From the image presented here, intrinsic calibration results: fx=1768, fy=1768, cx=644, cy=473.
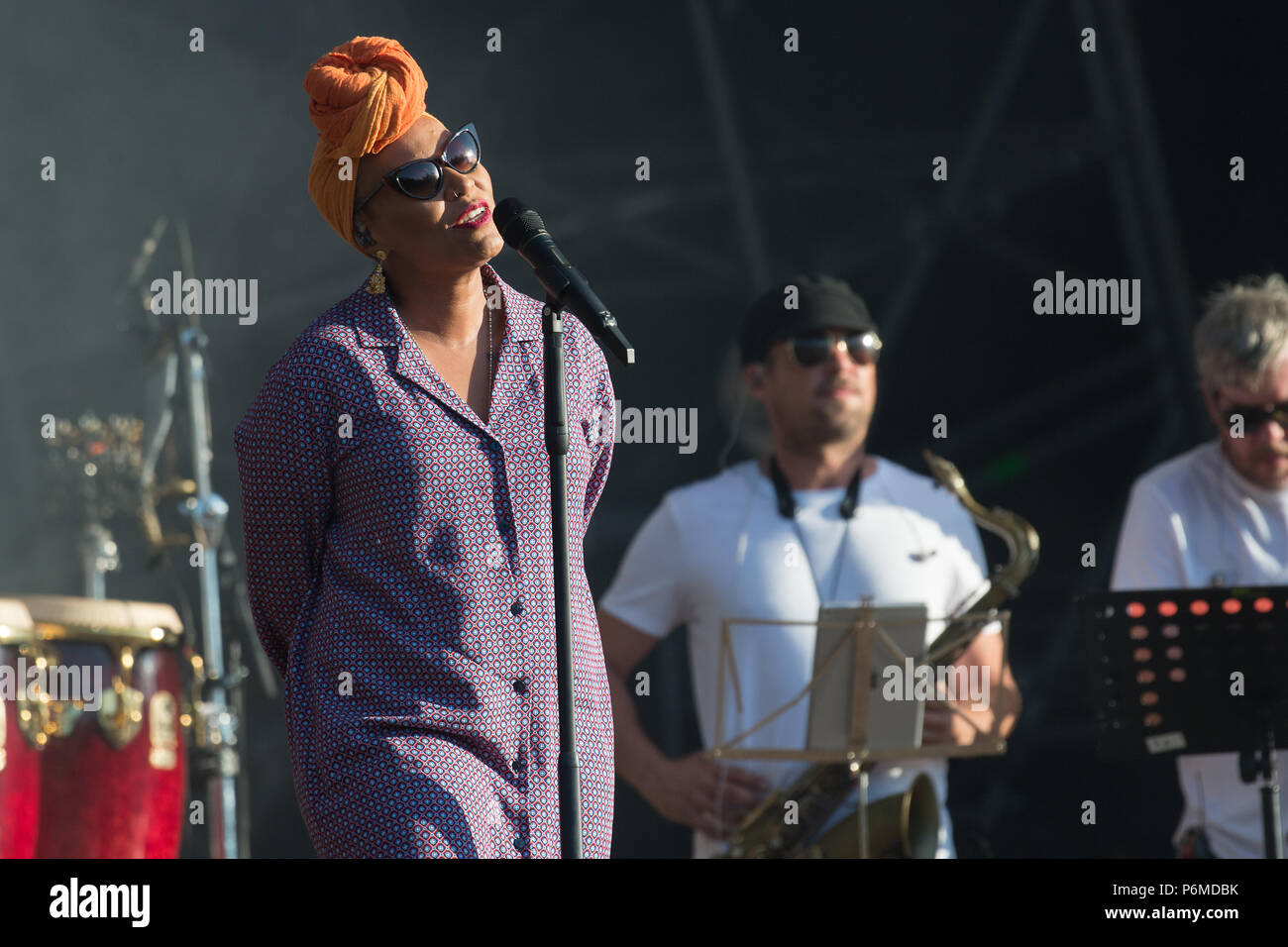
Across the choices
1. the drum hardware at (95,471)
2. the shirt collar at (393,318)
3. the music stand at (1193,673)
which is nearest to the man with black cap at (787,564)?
the music stand at (1193,673)

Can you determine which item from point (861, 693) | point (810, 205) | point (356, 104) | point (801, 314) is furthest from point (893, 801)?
point (356, 104)

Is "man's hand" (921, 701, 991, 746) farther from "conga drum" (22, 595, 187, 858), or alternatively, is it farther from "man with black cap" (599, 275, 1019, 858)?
"conga drum" (22, 595, 187, 858)

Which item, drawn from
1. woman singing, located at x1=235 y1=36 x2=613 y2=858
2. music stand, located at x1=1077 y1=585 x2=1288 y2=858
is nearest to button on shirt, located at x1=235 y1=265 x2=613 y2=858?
woman singing, located at x1=235 y1=36 x2=613 y2=858

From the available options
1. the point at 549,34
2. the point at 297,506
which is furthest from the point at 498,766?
the point at 549,34

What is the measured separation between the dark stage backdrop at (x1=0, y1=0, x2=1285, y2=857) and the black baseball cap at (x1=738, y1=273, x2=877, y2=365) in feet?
2.39

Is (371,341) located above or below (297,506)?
above

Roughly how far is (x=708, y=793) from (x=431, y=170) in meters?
2.86

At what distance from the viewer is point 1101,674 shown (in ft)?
15.4

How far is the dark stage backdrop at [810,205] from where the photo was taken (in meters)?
6.23

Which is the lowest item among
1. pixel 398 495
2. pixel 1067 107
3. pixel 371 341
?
pixel 398 495

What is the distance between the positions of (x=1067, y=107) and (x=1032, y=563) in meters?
1.82

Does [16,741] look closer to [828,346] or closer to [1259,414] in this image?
[828,346]
